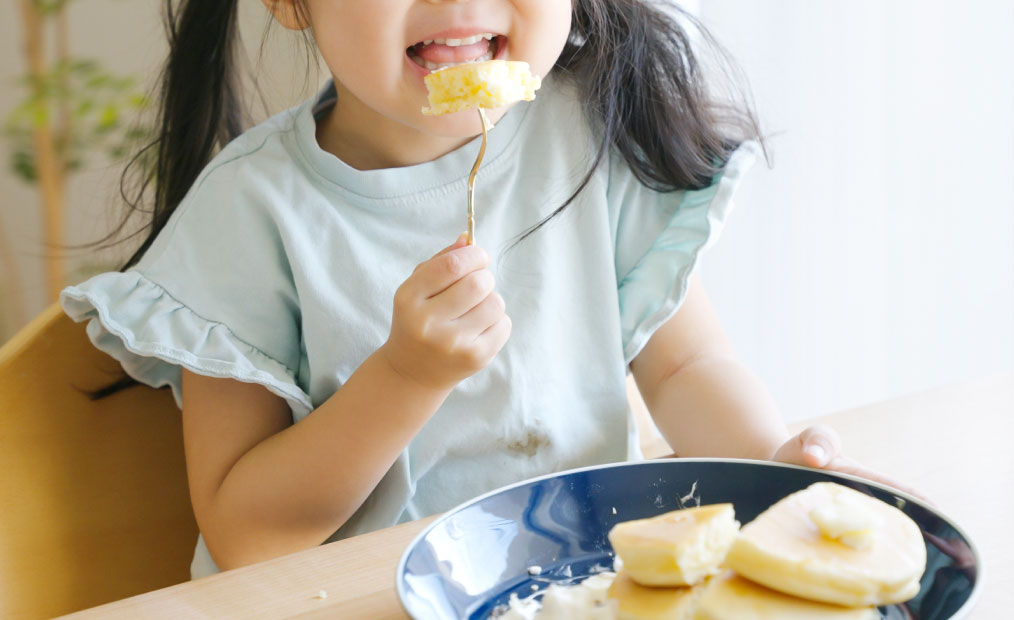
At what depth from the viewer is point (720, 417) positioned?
3.32ft

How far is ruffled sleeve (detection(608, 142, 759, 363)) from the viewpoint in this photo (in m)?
1.06

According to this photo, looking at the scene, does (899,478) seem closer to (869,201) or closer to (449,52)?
(449,52)

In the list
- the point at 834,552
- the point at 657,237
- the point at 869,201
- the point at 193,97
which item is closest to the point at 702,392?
the point at 657,237

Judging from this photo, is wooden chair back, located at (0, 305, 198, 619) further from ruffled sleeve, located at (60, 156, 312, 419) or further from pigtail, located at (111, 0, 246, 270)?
pigtail, located at (111, 0, 246, 270)

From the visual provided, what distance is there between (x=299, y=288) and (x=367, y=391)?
0.60 feet

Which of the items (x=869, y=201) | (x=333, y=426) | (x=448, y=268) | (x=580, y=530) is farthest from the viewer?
(x=869, y=201)

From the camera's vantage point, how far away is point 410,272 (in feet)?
3.51

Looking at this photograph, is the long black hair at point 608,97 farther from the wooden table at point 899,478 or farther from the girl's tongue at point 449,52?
the wooden table at point 899,478

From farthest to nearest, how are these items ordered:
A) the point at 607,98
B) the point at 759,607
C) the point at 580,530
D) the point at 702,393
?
1. the point at 607,98
2. the point at 702,393
3. the point at 580,530
4. the point at 759,607

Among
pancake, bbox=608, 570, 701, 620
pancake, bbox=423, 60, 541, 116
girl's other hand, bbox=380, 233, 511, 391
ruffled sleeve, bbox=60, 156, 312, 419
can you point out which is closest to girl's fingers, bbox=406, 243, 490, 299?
girl's other hand, bbox=380, 233, 511, 391

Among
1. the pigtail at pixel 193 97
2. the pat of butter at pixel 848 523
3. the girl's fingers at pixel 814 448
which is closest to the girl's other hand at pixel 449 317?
the girl's fingers at pixel 814 448

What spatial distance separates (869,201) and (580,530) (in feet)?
4.25

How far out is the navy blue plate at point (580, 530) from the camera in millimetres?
583

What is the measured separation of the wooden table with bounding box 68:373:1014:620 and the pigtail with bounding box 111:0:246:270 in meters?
0.58
